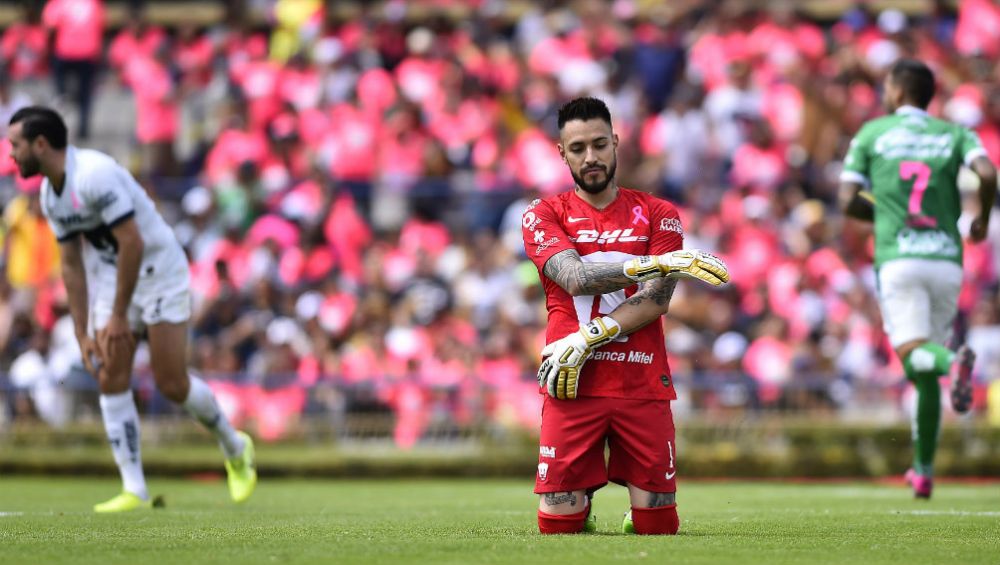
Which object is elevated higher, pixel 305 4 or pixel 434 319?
pixel 305 4

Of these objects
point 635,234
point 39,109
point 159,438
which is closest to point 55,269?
point 159,438

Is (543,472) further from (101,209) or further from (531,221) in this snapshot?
(101,209)

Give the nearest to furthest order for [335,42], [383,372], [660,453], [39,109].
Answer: [660,453]
[39,109]
[383,372]
[335,42]

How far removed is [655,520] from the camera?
7.84 m

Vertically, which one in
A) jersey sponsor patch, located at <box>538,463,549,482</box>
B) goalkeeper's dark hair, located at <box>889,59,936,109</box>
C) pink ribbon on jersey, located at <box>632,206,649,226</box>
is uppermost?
goalkeeper's dark hair, located at <box>889,59,936,109</box>

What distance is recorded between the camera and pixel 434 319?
1981 centimetres

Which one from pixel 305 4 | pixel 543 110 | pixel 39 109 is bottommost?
pixel 39 109

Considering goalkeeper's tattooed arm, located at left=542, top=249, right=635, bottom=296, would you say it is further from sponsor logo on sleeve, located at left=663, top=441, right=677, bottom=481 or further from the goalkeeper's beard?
sponsor logo on sleeve, located at left=663, top=441, right=677, bottom=481

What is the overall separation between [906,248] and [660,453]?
12.6 ft

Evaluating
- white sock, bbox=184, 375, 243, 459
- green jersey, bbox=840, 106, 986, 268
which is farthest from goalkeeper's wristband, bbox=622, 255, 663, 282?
white sock, bbox=184, 375, 243, 459

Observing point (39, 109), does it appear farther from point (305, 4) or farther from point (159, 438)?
point (305, 4)

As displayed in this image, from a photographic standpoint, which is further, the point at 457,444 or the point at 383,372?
the point at 383,372

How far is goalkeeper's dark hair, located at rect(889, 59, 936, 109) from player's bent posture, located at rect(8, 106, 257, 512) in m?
5.31

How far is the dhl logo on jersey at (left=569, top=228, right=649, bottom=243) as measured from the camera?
797 cm
